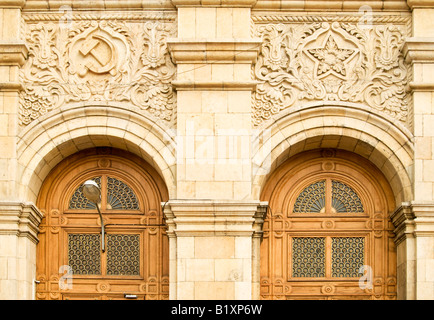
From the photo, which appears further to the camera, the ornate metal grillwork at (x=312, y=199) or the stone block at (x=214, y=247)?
the ornate metal grillwork at (x=312, y=199)

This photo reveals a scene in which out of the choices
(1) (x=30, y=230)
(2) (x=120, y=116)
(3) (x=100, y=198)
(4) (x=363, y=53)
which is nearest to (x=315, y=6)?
(4) (x=363, y=53)

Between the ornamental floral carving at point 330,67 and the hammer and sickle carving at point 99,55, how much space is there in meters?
2.46

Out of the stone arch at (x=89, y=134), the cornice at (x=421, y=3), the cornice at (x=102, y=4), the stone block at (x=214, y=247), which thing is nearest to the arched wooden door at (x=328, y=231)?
the stone block at (x=214, y=247)

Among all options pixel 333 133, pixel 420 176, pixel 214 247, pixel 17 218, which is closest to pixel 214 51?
pixel 333 133

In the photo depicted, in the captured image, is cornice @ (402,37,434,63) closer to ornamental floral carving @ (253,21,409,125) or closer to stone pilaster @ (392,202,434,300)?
ornamental floral carving @ (253,21,409,125)

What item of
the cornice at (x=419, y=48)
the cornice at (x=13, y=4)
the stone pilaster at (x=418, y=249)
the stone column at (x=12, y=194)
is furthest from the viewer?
the cornice at (x=13, y=4)

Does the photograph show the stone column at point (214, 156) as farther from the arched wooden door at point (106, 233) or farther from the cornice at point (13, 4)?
the cornice at point (13, 4)

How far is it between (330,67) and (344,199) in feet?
7.57

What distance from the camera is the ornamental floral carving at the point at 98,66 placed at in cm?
1827

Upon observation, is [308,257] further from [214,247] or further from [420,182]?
[420,182]

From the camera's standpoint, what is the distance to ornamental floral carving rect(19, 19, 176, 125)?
59.9 ft

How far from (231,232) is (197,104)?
223 cm

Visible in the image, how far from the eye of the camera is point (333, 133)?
18125 mm

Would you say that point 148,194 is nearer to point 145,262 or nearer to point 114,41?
point 145,262
